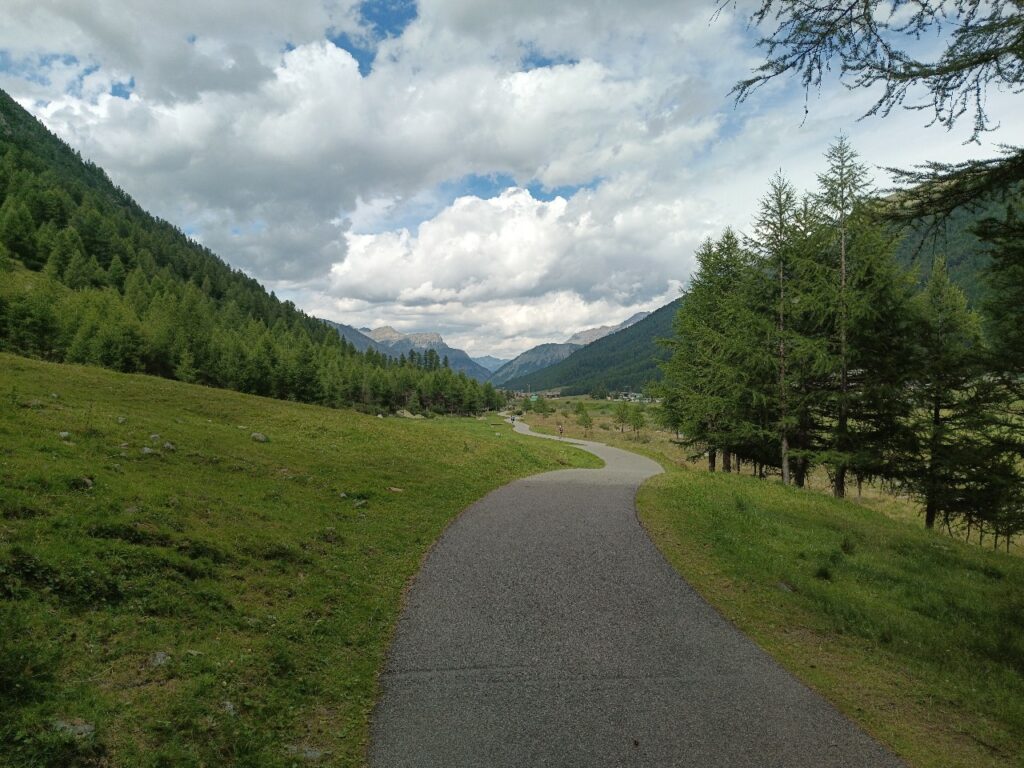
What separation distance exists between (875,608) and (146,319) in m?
100

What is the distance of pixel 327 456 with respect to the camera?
20.4 meters

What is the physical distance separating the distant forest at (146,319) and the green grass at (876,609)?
67.5 metres

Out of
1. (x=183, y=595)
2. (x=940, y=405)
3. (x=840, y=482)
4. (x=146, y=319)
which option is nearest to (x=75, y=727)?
(x=183, y=595)

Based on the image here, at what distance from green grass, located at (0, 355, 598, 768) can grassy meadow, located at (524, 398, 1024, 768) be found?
6633 mm

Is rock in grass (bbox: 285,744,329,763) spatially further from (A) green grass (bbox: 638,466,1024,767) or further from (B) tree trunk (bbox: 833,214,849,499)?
(B) tree trunk (bbox: 833,214,849,499)

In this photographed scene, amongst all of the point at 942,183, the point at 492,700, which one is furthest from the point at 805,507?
the point at 492,700

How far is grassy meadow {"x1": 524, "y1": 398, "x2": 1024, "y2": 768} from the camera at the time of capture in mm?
6145

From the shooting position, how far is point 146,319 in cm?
8012

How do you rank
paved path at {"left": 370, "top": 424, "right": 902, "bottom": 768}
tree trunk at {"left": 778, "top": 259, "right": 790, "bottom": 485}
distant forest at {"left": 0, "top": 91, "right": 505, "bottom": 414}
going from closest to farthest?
paved path at {"left": 370, "top": 424, "right": 902, "bottom": 768}, tree trunk at {"left": 778, "top": 259, "right": 790, "bottom": 485}, distant forest at {"left": 0, "top": 91, "right": 505, "bottom": 414}

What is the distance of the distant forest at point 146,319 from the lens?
55.8m

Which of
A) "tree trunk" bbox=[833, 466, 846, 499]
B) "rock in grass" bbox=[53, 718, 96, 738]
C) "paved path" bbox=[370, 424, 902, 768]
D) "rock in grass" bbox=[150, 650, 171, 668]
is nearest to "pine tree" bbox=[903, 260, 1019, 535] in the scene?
"tree trunk" bbox=[833, 466, 846, 499]

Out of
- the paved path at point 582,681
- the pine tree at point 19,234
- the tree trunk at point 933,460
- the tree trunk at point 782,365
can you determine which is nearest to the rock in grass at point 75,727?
the paved path at point 582,681

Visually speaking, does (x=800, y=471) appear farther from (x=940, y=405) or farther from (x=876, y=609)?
(x=876, y=609)

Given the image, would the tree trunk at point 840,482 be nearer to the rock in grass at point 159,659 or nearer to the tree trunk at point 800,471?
the tree trunk at point 800,471
